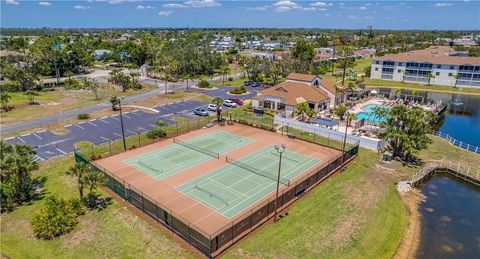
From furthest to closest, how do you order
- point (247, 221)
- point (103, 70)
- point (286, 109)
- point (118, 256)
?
point (103, 70) → point (286, 109) → point (247, 221) → point (118, 256)

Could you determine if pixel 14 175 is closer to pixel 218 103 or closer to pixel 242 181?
pixel 242 181

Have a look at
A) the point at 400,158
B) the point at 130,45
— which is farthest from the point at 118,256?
the point at 130,45

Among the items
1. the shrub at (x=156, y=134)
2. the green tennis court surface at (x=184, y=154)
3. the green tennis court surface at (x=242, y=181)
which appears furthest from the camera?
the shrub at (x=156, y=134)

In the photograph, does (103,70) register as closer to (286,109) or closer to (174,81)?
(174,81)

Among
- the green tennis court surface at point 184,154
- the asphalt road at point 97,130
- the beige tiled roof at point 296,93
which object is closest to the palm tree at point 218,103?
the green tennis court surface at point 184,154

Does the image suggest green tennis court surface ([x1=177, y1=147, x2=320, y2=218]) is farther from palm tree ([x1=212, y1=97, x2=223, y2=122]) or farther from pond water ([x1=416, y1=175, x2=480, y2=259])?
palm tree ([x1=212, y1=97, x2=223, y2=122])

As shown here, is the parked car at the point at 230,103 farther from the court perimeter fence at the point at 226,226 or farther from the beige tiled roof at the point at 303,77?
the court perimeter fence at the point at 226,226
